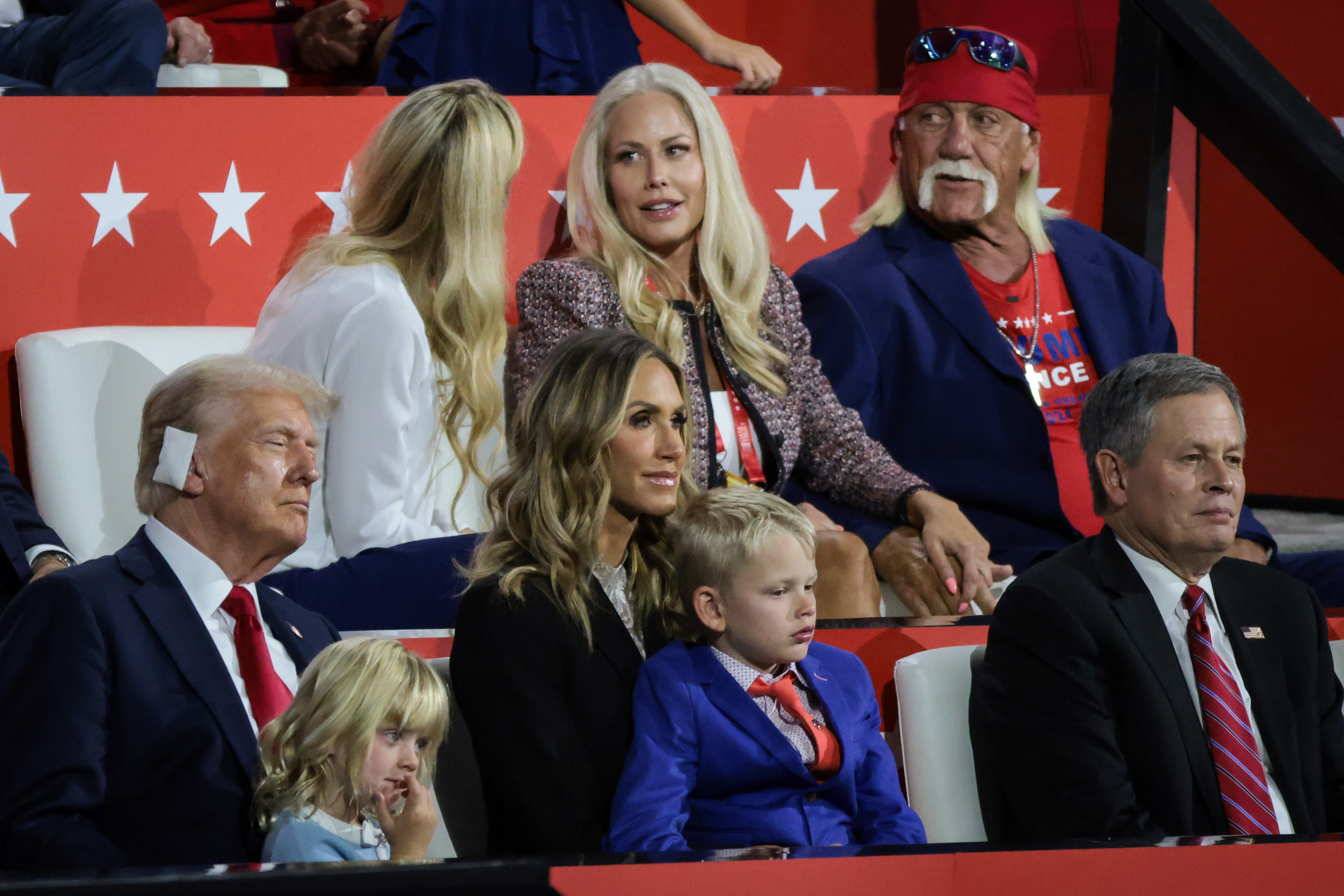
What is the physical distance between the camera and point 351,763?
1683 mm

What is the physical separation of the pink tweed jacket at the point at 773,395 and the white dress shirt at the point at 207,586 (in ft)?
3.03

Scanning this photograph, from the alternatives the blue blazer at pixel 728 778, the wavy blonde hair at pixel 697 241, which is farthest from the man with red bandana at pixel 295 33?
the blue blazer at pixel 728 778

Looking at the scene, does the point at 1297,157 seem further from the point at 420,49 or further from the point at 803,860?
the point at 803,860

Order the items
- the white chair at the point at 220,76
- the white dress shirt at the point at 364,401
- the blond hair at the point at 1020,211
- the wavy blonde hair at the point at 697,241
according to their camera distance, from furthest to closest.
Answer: the white chair at the point at 220,76 → the blond hair at the point at 1020,211 → the wavy blonde hair at the point at 697,241 → the white dress shirt at the point at 364,401

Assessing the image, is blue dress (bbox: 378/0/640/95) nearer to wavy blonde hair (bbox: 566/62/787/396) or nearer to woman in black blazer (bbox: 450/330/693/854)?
wavy blonde hair (bbox: 566/62/787/396)

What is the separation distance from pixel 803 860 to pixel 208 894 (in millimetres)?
429

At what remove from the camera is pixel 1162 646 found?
204cm

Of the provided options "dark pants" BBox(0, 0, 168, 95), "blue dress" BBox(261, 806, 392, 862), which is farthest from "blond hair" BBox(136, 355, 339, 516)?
"dark pants" BBox(0, 0, 168, 95)

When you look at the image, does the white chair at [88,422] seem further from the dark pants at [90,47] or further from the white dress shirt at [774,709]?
the white dress shirt at [774,709]

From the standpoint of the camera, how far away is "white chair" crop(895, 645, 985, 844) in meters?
2.11

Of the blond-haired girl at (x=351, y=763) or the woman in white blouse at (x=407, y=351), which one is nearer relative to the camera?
the blond-haired girl at (x=351, y=763)

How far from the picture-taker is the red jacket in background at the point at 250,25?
13.0 feet

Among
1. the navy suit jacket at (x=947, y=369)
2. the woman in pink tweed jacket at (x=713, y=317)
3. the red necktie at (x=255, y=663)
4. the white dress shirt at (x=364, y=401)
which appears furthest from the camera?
the navy suit jacket at (x=947, y=369)

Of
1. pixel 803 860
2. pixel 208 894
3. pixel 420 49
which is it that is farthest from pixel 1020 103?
pixel 208 894
